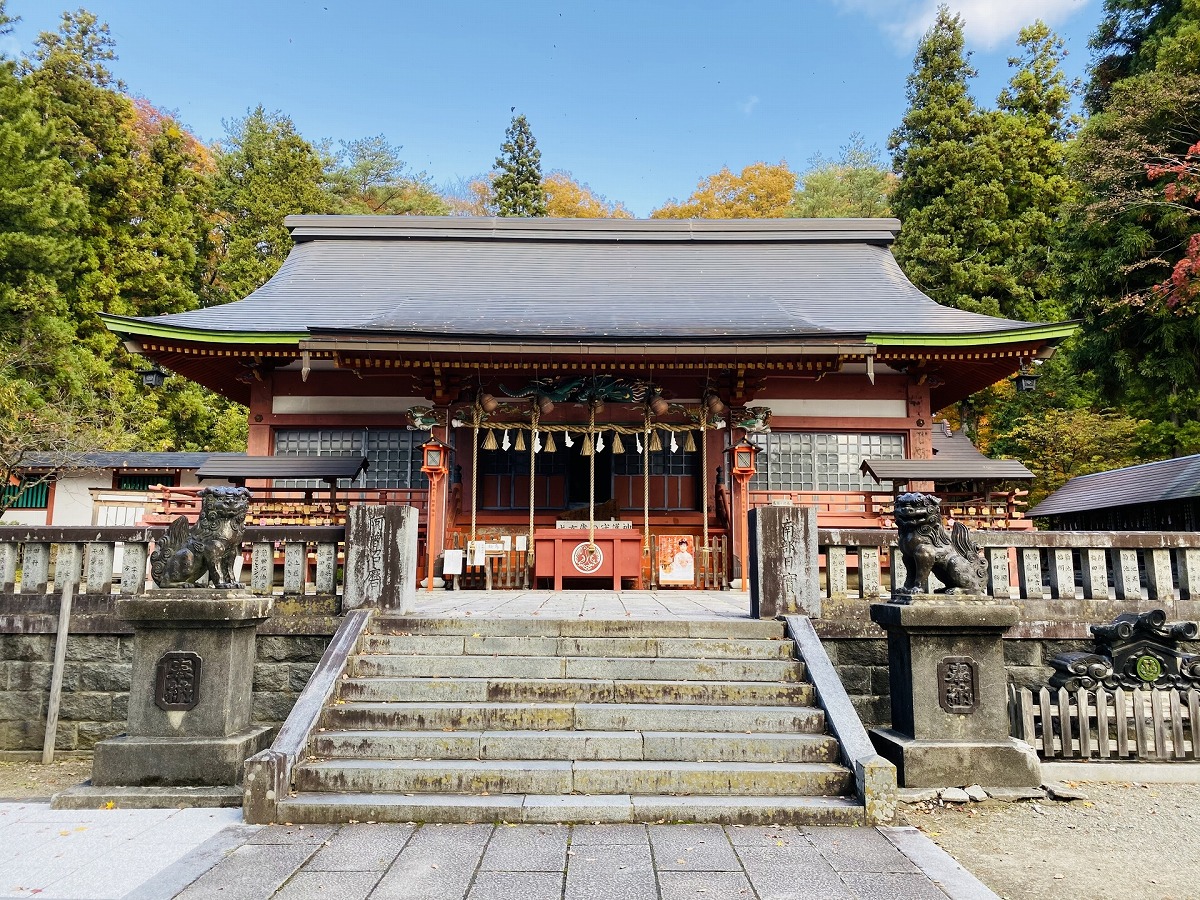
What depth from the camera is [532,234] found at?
16.7 m

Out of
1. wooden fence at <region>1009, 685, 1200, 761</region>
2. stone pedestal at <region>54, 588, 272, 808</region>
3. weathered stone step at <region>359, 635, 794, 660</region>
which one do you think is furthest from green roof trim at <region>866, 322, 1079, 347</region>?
stone pedestal at <region>54, 588, 272, 808</region>

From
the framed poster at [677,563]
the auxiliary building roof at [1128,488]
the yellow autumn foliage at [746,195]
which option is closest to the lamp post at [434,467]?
Result: the framed poster at [677,563]

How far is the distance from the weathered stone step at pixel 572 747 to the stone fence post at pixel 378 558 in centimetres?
137

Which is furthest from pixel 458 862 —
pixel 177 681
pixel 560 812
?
pixel 177 681

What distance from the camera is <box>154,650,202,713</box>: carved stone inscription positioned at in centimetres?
480

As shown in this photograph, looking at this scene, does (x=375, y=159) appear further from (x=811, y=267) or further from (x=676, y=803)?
(x=676, y=803)

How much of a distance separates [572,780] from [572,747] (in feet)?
0.90

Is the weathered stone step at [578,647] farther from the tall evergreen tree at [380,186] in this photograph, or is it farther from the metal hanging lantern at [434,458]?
the tall evergreen tree at [380,186]

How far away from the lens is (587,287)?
14516mm

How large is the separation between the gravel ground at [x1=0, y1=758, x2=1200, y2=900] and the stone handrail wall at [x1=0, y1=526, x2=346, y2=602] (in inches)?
65.6

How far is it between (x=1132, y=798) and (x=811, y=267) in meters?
12.4

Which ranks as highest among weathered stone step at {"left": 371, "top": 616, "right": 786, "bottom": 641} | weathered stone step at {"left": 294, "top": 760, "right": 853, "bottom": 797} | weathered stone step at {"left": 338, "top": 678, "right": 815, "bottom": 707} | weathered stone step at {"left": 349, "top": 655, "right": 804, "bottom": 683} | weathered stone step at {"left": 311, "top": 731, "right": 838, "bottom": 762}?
weathered stone step at {"left": 371, "top": 616, "right": 786, "bottom": 641}

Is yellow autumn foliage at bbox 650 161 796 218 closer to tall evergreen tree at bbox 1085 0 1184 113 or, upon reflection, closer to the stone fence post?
tall evergreen tree at bbox 1085 0 1184 113

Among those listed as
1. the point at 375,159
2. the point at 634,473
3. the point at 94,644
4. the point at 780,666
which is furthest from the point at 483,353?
the point at 375,159
